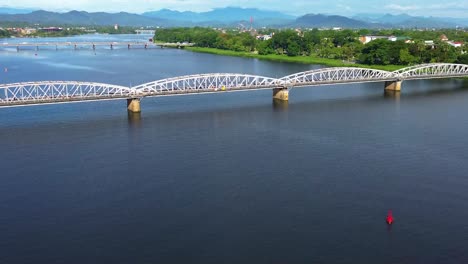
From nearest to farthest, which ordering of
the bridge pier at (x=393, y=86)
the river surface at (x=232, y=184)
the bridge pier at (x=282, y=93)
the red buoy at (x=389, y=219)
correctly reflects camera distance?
the river surface at (x=232, y=184), the red buoy at (x=389, y=219), the bridge pier at (x=282, y=93), the bridge pier at (x=393, y=86)

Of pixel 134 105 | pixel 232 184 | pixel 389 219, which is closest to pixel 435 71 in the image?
pixel 134 105

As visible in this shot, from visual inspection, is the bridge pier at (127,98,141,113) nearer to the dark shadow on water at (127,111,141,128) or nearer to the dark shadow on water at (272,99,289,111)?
the dark shadow on water at (127,111,141,128)

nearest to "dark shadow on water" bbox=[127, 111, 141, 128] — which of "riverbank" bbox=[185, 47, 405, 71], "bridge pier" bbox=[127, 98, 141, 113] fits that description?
"bridge pier" bbox=[127, 98, 141, 113]

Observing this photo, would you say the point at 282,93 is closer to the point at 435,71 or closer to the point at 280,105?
the point at 280,105

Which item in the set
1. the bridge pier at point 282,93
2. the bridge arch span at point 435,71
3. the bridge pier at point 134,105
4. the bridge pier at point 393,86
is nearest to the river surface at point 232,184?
the bridge pier at point 134,105

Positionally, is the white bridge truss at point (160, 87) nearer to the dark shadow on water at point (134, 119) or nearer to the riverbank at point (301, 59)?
the dark shadow on water at point (134, 119)
